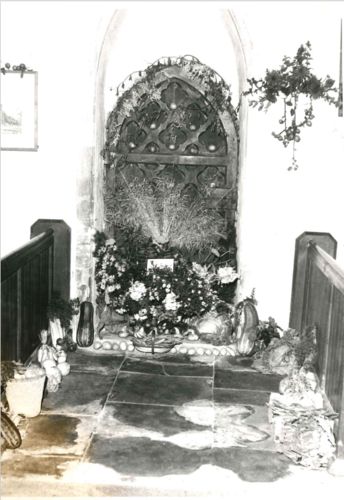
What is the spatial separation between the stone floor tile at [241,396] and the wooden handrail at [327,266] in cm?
105

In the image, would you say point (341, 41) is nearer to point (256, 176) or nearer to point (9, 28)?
point (256, 176)

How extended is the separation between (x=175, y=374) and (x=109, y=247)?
1406 millimetres

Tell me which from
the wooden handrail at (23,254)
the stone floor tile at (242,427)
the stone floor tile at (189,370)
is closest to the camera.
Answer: the stone floor tile at (242,427)

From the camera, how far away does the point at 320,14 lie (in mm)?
5332

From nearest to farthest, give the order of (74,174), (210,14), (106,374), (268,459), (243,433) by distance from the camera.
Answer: (268,459) → (243,433) → (106,374) → (74,174) → (210,14)

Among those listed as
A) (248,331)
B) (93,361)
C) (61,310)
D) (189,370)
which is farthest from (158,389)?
(61,310)

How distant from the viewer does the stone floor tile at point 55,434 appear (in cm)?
377

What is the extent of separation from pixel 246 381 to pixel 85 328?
1587 mm

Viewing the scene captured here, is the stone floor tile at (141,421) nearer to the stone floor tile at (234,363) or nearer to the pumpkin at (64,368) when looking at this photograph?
the pumpkin at (64,368)

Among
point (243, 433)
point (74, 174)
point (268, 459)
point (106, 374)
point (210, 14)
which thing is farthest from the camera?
point (210, 14)

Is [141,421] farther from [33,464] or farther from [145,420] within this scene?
[33,464]

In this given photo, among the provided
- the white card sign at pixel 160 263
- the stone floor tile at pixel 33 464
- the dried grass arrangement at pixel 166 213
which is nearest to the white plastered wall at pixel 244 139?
the dried grass arrangement at pixel 166 213

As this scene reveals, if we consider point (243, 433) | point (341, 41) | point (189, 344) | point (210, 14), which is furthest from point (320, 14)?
point (243, 433)

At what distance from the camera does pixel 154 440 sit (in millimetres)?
3947
